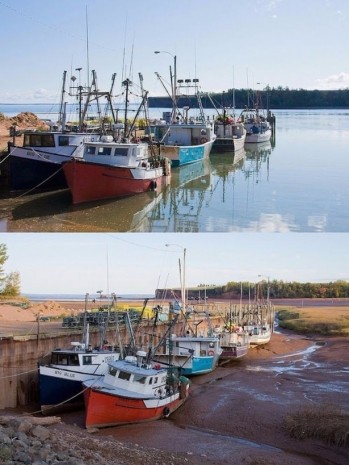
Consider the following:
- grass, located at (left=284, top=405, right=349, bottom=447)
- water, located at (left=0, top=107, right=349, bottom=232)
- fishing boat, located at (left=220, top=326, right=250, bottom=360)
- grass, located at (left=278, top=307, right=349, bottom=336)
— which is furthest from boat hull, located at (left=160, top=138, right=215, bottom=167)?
grass, located at (left=284, top=405, right=349, bottom=447)

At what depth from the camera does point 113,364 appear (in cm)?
2264

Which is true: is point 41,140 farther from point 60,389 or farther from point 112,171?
point 60,389

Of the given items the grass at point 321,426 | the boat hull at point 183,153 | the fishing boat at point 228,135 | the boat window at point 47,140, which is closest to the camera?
the grass at point 321,426

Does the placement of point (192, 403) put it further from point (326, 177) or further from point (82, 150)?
point (326, 177)

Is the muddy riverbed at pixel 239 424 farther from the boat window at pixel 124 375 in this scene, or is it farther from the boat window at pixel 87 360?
the boat window at pixel 87 360

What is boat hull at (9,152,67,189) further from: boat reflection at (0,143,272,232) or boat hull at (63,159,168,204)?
boat hull at (63,159,168,204)

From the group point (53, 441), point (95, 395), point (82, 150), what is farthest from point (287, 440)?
point (82, 150)

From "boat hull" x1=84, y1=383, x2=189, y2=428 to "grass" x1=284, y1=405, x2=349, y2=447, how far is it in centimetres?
427

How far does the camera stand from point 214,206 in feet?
96.6

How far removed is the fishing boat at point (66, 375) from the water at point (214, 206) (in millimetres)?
4528

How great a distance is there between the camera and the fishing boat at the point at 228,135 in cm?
5194

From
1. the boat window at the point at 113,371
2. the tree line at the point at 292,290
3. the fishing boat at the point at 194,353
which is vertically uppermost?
the boat window at the point at 113,371

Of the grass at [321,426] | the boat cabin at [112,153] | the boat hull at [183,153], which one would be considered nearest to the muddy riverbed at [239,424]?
the grass at [321,426]

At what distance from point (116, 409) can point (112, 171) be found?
996 centimetres
